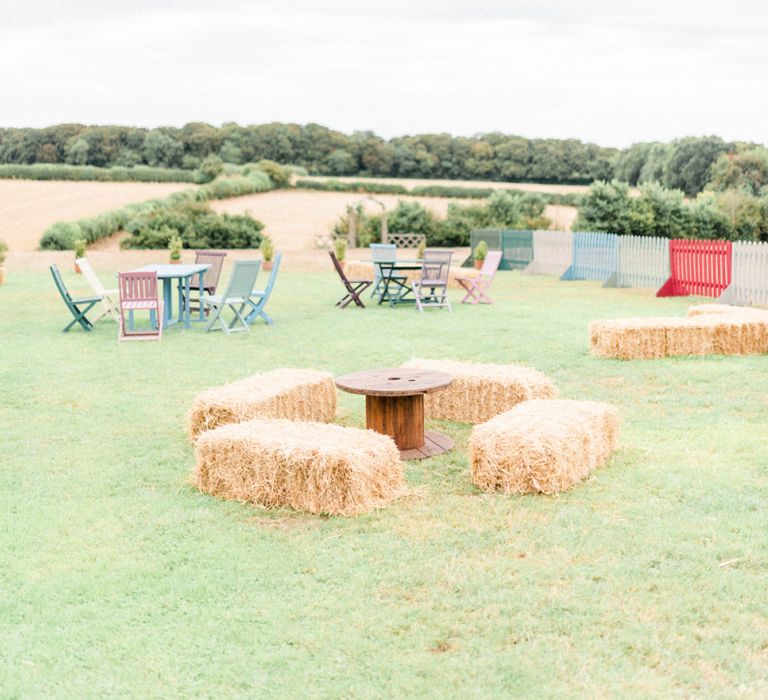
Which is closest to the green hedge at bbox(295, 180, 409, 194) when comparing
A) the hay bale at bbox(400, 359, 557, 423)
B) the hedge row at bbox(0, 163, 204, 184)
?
the hedge row at bbox(0, 163, 204, 184)

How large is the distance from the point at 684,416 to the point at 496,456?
252 cm

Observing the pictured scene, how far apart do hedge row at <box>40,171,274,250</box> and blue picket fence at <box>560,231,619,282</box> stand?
17.7 m

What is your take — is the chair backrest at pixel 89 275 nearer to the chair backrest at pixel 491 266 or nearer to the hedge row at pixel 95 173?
the chair backrest at pixel 491 266

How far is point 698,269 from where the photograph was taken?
18.0 metres

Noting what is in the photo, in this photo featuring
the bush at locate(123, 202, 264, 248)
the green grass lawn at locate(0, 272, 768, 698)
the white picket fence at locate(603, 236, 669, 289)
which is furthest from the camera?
the bush at locate(123, 202, 264, 248)

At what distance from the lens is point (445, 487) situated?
526cm

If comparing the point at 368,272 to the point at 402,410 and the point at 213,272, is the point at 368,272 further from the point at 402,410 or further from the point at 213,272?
the point at 402,410

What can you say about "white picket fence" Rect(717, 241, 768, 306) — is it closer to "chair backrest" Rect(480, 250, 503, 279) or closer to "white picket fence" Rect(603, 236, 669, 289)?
"white picket fence" Rect(603, 236, 669, 289)

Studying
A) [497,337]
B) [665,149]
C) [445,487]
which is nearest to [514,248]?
[497,337]

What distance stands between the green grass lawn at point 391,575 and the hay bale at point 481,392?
232 mm

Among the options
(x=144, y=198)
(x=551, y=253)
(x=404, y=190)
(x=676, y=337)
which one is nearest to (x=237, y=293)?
(x=676, y=337)

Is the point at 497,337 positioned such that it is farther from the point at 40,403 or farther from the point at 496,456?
the point at 496,456

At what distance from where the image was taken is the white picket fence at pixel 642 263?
19.5 metres

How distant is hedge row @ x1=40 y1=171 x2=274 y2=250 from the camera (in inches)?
1294
